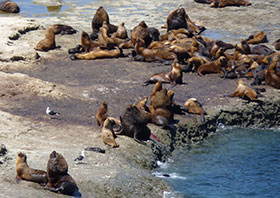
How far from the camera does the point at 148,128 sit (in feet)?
33.1

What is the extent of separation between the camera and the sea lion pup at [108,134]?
936 centimetres

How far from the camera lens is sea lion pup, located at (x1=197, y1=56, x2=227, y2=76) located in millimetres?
13638

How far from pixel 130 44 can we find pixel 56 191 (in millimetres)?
9179

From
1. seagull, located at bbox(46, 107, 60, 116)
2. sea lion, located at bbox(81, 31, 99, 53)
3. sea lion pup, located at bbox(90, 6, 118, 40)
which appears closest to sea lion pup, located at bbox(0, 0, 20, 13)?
sea lion pup, located at bbox(90, 6, 118, 40)

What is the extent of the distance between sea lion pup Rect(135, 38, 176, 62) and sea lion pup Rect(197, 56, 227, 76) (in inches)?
37.6

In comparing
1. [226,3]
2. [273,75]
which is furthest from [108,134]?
[226,3]

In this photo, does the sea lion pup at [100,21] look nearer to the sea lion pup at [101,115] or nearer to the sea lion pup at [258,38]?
the sea lion pup at [258,38]

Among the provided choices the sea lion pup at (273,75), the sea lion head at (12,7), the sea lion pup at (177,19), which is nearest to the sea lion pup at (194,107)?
the sea lion pup at (273,75)

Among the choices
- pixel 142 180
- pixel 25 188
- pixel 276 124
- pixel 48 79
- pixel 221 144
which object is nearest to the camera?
pixel 25 188

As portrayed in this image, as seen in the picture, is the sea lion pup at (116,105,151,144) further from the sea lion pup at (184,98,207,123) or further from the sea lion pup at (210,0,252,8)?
the sea lion pup at (210,0,252,8)

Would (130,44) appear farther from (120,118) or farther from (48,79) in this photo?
(120,118)

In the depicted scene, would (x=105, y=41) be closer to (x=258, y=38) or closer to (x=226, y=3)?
(x=258, y=38)

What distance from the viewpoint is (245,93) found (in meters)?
12.1

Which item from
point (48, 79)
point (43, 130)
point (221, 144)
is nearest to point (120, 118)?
point (43, 130)
